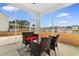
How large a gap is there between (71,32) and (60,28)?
34 centimetres

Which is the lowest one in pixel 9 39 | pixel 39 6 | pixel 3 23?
pixel 9 39

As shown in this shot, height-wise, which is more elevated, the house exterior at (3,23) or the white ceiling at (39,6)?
the white ceiling at (39,6)

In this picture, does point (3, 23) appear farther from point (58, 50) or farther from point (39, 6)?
point (58, 50)

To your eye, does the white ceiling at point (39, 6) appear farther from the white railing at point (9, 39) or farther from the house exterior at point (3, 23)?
the white railing at point (9, 39)

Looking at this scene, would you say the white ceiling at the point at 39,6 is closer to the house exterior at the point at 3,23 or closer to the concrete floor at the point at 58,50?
the house exterior at the point at 3,23

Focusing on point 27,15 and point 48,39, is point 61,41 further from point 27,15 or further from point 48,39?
point 27,15

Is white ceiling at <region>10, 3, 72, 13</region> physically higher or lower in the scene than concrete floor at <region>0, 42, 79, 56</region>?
higher

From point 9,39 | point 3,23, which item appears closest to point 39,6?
point 3,23

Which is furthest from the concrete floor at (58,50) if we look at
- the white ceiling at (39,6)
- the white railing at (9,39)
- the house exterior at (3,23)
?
the white ceiling at (39,6)

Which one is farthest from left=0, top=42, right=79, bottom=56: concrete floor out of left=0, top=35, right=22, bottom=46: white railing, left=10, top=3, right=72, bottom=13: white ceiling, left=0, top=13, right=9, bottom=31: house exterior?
left=10, top=3, right=72, bottom=13: white ceiling

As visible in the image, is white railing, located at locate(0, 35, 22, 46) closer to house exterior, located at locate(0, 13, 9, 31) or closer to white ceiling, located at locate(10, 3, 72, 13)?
house exterior, located at locate(0, 13, 9, 31)

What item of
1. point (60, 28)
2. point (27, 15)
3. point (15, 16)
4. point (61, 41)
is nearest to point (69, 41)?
point (61, 41)

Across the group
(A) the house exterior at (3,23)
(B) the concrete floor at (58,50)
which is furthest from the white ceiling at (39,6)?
A: (B) the concrete floor at (58,50)

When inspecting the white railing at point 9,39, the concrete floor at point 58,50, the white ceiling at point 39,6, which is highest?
the white ceiling at point 39,6
